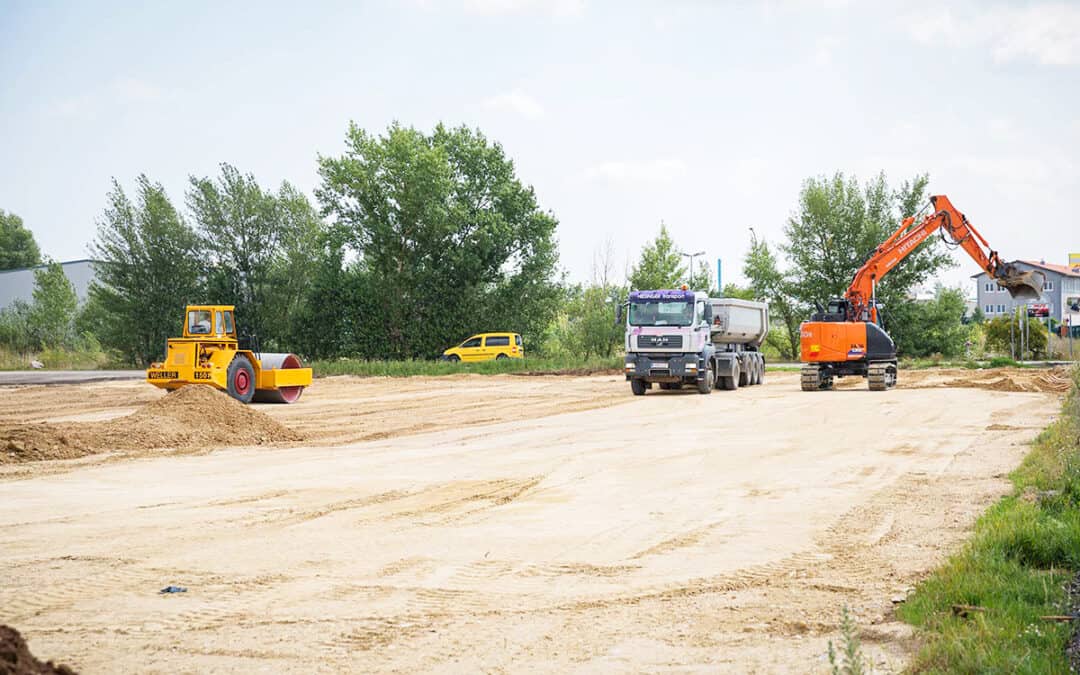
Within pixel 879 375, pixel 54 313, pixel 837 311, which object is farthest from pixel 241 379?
pixel 54 313

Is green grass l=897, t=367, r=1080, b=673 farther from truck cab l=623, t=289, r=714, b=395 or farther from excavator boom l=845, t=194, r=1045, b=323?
excavator boom l=845, t=194, r=1045, b=323

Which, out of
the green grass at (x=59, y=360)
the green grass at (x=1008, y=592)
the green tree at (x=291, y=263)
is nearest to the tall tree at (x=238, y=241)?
the green tree at (x=291, y=263)

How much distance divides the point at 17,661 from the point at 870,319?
28398 millimetres

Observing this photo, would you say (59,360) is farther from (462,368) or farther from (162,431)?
(162,431)

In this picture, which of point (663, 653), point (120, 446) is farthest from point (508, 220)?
point (663, 653)

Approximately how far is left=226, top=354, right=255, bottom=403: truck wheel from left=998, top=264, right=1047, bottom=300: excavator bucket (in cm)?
2033

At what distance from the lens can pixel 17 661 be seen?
143 inches

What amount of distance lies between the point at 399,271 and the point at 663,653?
42.8 meters

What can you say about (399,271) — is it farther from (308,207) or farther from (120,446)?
(120,446)

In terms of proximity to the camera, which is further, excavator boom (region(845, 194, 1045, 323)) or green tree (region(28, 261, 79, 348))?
green tree (region(28, 261, 79, 348))

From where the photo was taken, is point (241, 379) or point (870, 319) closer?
point (241, 379)

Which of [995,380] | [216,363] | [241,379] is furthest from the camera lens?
[995,380]

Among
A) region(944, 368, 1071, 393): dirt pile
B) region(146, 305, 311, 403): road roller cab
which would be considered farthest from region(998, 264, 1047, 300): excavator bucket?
region(146, 305, 311, 403): road roller cab

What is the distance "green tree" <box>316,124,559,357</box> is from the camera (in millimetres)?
46875
